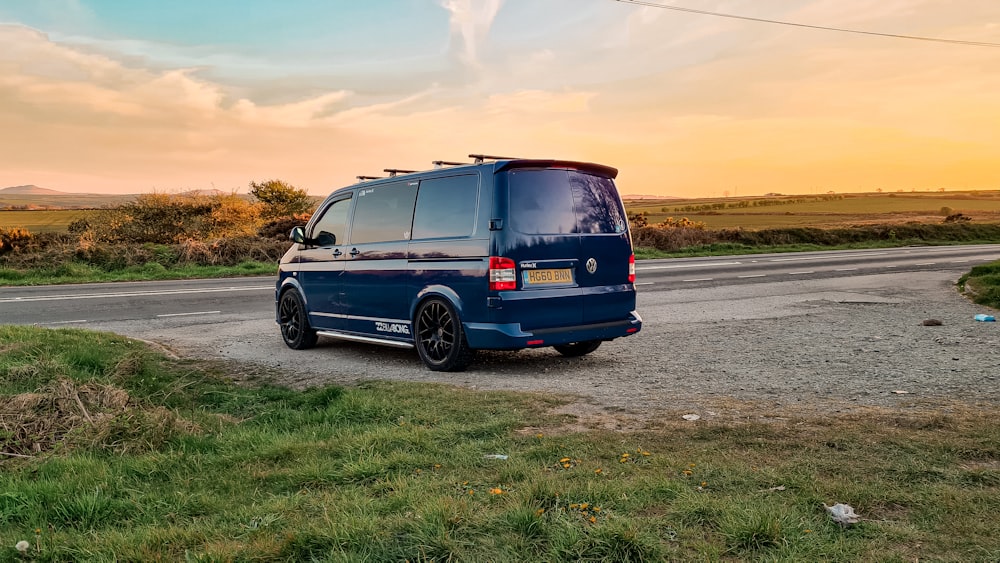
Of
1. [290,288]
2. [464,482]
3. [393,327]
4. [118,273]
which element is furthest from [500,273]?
[118,273]

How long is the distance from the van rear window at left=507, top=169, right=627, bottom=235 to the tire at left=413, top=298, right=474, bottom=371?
1.23 meters

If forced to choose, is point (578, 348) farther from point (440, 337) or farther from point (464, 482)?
point (464, 482)

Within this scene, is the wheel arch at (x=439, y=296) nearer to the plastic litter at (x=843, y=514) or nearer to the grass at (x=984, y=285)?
the plastic litter at (x=843, y=514)

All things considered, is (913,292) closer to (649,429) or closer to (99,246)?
(649,429)

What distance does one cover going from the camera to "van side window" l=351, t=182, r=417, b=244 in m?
8.79

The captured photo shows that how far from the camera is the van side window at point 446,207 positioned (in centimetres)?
796

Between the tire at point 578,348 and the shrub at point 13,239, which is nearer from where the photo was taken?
the tire at point 578,348

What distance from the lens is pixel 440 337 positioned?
26.9ft

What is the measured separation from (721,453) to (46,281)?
21188 mm

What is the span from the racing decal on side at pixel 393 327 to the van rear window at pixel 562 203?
1839 mm

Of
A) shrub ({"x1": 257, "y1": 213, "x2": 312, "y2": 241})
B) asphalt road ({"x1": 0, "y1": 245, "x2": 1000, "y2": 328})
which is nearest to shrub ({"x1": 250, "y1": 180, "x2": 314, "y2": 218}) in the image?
shrub ({"x1": 257, "y1": 213, "x2": 312, "y2": 241})

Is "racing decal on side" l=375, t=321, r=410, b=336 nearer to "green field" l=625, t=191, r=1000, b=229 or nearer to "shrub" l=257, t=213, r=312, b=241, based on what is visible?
"shrub" l=257, t=213, r=312, b=241

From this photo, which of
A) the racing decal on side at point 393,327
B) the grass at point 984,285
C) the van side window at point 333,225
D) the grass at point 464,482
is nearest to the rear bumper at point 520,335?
the racing decal on side at point 393,327

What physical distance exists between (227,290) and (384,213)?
9.88 metres
